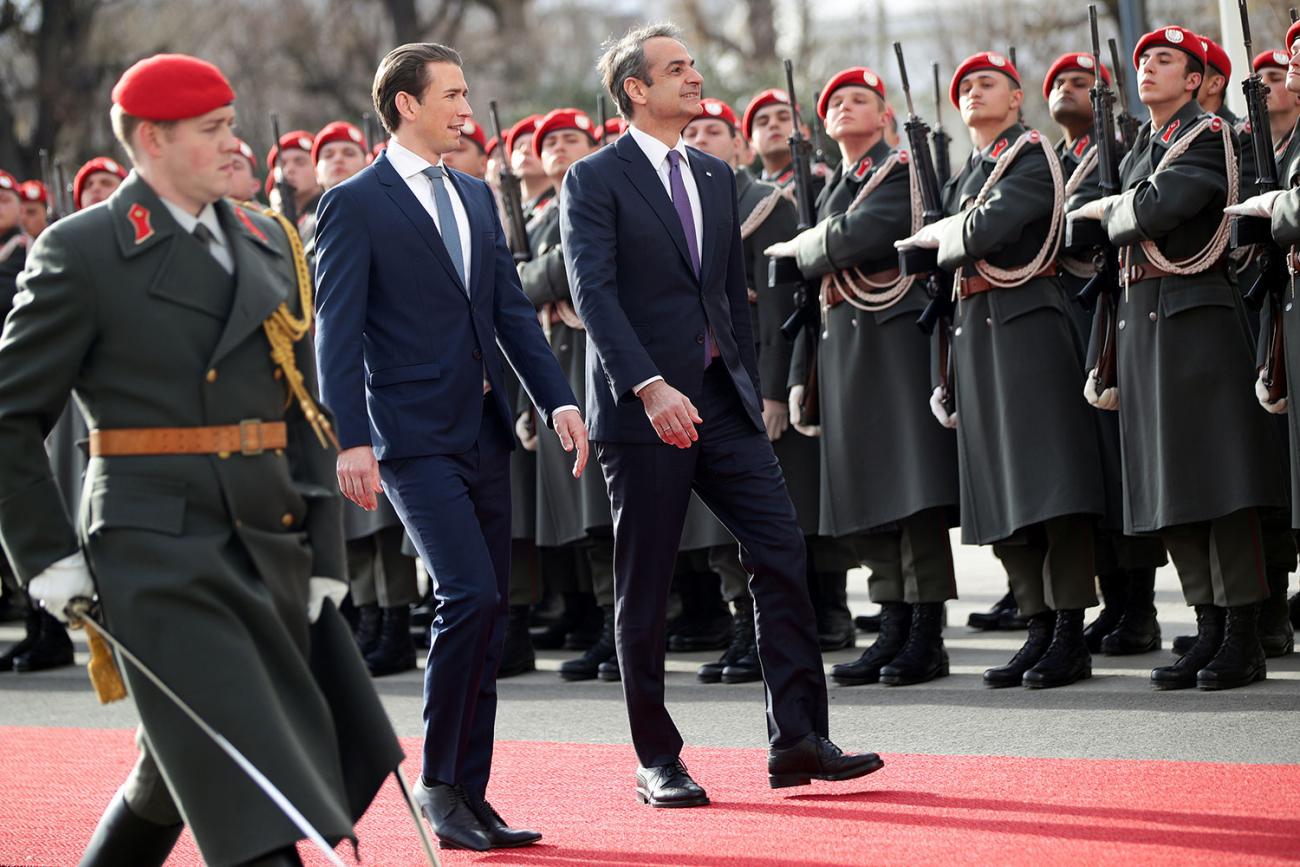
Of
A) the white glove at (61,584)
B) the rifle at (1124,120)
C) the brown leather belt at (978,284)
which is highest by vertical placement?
the rifle at (1124,120)

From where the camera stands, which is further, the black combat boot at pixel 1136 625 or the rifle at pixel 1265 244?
the black combat boot at pixel 1136 625

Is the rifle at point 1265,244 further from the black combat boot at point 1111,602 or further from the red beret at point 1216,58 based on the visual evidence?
the black combat boot at point 1111,602

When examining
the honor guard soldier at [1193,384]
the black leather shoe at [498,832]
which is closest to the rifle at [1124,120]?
the honor guard soldier at [1193,384]

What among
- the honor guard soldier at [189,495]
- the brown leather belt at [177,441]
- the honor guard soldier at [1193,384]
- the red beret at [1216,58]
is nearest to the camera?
the honor guard soldier at [189,495]

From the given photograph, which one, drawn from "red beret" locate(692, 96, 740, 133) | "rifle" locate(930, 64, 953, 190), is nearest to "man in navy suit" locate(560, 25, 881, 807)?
"rifle" locate(930, 64, 953, 190)

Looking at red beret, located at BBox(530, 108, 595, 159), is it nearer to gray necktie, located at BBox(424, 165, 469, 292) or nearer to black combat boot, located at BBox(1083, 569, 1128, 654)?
black combat boot, located at BBox(1083, 569, 1128, 654)

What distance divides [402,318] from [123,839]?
1589 mm

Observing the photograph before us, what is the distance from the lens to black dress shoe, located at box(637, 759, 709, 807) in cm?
509

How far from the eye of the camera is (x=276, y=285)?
12.6ft

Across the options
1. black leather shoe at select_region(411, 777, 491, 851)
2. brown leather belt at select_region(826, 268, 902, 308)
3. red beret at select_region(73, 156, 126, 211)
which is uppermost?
red beret at select_region(73, 156, 126, 211)

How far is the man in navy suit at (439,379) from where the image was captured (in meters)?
4.77

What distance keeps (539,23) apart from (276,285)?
94.7 ft

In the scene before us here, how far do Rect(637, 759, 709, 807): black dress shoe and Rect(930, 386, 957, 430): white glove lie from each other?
2.25 meters

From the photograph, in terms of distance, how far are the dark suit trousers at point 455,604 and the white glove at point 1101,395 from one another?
2.55 metres
